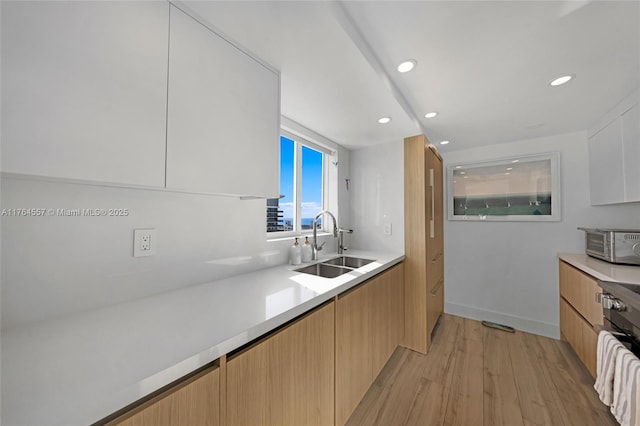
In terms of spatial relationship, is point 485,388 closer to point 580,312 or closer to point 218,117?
point 580,312

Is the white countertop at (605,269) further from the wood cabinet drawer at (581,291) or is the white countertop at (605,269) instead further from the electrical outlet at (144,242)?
the electrical outlet at (144,242)

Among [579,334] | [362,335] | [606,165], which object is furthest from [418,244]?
[606,165]

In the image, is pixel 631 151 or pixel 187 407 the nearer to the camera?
pixel 187 407

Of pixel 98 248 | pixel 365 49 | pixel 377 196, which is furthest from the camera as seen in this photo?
pixel 377 196

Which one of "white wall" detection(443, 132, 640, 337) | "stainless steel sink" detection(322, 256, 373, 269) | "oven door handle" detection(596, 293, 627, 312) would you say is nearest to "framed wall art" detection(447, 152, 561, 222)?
"white wall" detection(443, 132, 640, 337)

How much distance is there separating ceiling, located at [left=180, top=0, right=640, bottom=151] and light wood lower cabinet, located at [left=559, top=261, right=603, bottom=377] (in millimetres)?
1433

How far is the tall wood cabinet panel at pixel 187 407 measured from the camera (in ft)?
1.73

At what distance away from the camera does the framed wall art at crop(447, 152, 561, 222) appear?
258 cm

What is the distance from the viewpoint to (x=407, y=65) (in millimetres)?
1354

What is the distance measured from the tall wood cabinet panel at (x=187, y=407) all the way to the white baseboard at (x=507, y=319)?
10.8 feet

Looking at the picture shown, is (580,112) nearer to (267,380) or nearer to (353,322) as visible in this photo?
(353,322)

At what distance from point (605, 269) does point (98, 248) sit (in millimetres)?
3092

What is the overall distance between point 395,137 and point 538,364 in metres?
2.39

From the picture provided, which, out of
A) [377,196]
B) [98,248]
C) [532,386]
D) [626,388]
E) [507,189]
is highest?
[507,189]
